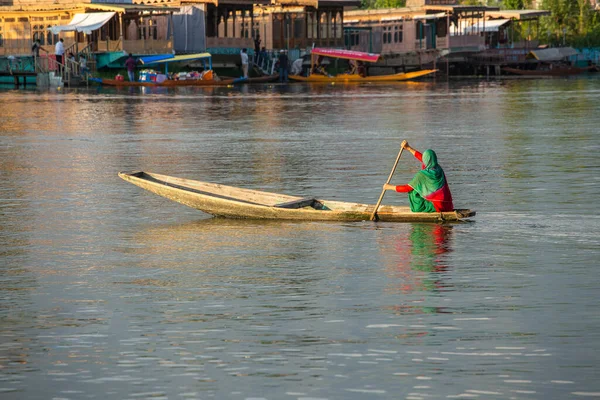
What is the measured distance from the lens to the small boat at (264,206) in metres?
14.2

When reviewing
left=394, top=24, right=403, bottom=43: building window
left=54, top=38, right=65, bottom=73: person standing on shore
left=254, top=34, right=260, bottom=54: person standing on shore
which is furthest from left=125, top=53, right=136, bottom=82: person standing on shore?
left=394, top=24, right=403, bottom=43: building window

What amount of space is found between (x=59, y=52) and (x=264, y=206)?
1756 inches

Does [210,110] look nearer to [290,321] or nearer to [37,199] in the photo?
[37,199]

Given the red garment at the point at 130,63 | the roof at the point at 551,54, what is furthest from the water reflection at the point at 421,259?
the roof at the point at 551,54

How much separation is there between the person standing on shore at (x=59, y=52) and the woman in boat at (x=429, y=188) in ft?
147

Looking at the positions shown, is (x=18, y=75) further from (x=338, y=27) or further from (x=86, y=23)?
(x=338, y=27)

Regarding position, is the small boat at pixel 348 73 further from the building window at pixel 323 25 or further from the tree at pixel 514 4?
the tree at pixel 514 4

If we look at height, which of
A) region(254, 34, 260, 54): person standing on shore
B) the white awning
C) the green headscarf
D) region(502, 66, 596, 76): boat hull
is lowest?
region(502, 66, 596, 76): boat hull

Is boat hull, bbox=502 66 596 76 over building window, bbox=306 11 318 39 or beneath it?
beneath

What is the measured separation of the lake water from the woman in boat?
1.02 ft

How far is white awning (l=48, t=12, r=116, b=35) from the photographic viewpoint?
58103 mm

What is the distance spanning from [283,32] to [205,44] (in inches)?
254

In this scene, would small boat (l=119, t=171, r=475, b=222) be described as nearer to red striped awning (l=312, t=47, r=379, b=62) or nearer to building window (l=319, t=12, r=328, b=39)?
red striped awning (l=312, t=47, r=379, b=62)

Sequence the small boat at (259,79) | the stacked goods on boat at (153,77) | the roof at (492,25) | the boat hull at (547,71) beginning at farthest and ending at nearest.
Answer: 1. the roof at (492,25)
2. the boat hull at (547,71)
3. the small boat at (259,79)
4. the stacked goods on boat at (153,77)
